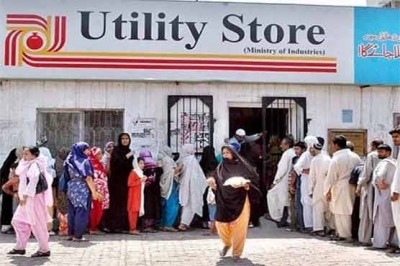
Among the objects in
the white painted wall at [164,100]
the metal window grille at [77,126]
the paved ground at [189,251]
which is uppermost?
the white painted wall at [164,100]

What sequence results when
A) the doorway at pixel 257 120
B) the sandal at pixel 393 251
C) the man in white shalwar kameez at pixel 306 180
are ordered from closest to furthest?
1. the sandal at pixel 393 251
2. the man in white shalwar kameez at pixel 306 180
3. the doorway at pixel 257 120

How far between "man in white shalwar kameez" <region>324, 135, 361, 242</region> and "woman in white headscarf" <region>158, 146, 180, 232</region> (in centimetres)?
248

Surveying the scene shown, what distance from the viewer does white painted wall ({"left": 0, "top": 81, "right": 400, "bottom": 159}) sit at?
10719 millimetres

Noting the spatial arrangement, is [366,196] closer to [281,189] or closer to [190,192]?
[281,189]

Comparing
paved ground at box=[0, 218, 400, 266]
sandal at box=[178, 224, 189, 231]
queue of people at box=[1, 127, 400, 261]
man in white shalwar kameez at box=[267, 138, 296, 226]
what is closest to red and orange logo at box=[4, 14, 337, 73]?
queue of people at box=[1, 127, 400, 261]

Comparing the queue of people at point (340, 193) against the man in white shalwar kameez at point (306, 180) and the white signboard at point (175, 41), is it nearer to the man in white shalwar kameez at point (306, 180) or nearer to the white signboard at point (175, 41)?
the man in white shalwar kameez at point (306, 180)

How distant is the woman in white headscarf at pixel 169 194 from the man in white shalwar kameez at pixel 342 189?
8.14ft

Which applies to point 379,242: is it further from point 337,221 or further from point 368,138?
point 368,138

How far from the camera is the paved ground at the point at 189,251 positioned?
747cm

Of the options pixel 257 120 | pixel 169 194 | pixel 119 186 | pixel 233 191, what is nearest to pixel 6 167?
pixel 119 186

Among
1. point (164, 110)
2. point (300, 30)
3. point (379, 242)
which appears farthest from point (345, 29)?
point (379, 242)

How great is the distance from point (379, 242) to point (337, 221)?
912 millimetres

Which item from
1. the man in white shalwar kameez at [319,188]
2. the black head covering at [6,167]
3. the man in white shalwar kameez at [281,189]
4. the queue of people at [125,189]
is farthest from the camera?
the man in white shalwar kameez at [281,189]

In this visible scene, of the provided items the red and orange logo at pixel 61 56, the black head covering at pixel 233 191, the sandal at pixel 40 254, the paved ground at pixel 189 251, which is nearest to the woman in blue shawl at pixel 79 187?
the paved ground at pixel 189 251
